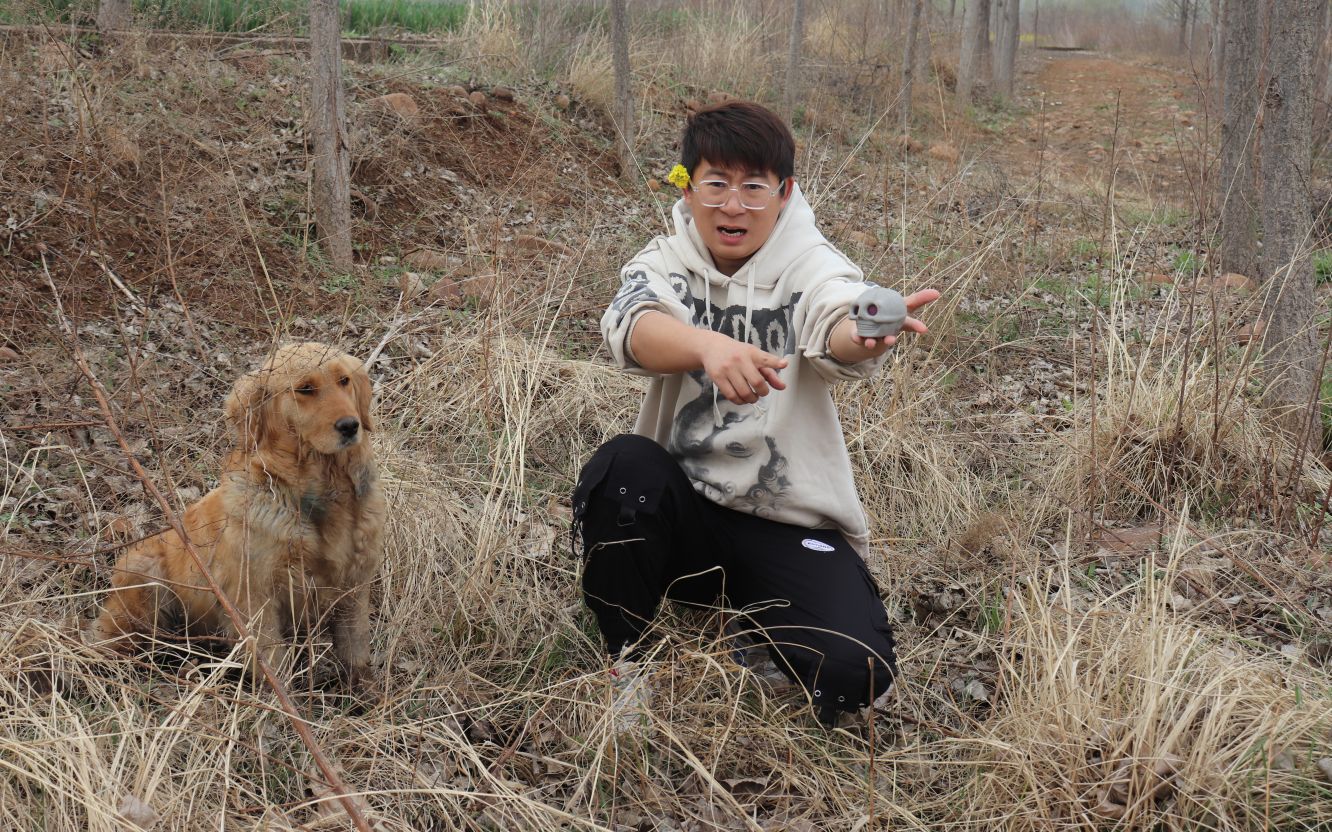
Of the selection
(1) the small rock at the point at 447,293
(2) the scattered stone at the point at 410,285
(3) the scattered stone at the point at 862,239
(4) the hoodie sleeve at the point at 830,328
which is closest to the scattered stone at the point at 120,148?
(2) the scattered stone at the point at 410,285

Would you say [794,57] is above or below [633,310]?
above

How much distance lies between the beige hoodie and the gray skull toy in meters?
0.43

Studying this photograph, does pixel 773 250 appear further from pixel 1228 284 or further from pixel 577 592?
pixel 1228 284

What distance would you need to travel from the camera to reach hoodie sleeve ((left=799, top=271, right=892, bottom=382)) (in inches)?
96.6

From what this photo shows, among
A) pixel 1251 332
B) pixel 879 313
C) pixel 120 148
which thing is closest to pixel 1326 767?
pixel 879 313

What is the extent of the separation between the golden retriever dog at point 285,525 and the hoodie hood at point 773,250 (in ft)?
3.22

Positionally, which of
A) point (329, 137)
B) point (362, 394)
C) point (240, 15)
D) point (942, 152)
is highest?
point (240, 15)

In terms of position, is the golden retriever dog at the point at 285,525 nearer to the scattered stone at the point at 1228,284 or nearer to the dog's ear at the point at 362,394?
the dog's ear at the point at 362,394

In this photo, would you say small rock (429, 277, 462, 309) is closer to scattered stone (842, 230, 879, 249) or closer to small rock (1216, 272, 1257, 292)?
scattered stone (842, 230, 879, 249)

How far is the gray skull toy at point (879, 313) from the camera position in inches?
86.8

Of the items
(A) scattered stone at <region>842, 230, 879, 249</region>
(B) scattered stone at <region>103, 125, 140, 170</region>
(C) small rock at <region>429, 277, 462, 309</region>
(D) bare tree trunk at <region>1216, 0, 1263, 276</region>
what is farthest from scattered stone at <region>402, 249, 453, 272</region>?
(D) bare tree trunk at <region>1216, 0, 1263, 276</region>

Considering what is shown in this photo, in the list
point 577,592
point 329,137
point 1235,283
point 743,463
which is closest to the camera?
point 743,463

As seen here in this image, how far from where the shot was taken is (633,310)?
2590 millimetres

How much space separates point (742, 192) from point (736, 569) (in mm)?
1030
